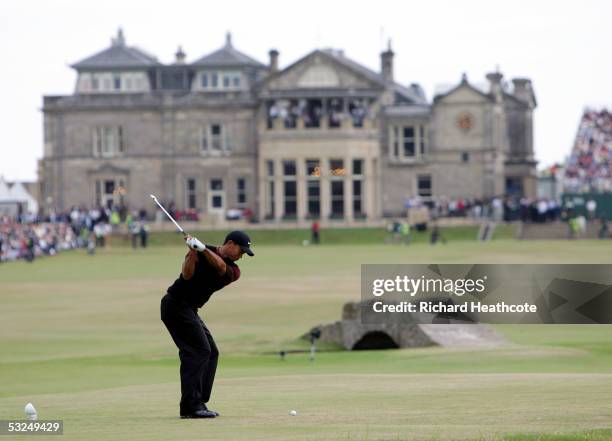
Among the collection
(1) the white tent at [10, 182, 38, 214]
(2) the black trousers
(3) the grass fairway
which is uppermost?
(1) the white tent at [10, 182, 38, 214]

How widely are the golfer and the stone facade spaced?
88649 millimetres

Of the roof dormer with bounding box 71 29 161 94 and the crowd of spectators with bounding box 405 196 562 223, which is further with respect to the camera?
the roof dormer with bounding box 71 29 161 94

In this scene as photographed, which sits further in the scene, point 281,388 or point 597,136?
point 597,136

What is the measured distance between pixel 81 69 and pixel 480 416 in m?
100

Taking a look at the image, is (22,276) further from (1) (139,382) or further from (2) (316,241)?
(1) (139,382)

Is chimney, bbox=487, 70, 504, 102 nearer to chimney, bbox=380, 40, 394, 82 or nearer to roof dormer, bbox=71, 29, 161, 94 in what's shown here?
chimney, bbox=380, 40, 394, 82

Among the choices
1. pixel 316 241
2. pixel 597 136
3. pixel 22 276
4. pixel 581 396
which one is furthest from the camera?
pixel 597 136

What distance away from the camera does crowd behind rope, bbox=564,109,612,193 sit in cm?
12162

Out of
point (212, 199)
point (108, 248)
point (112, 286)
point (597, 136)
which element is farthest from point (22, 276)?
point (597, 136)

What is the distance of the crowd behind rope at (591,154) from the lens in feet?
399

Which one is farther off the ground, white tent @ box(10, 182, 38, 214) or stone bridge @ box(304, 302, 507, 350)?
white tent @ box(10, 182, 38, 214)

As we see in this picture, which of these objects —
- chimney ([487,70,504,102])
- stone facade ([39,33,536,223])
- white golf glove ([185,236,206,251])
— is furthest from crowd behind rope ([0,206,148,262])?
white golf glove ([185,236,206,251])

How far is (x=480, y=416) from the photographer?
57.4 ft

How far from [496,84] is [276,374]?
87290 mm
